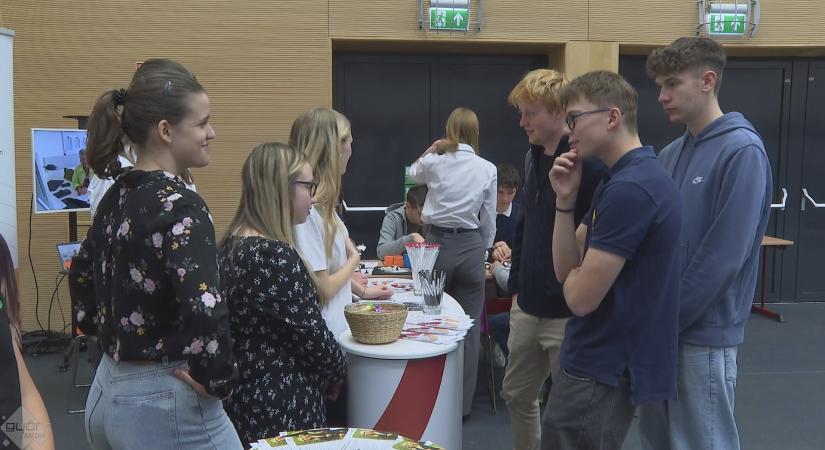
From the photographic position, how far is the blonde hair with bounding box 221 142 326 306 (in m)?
1.88

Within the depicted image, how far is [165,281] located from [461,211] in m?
2.44

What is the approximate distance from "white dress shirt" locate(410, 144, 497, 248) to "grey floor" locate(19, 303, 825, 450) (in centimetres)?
107

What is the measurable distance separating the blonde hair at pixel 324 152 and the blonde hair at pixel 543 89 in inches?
25.0

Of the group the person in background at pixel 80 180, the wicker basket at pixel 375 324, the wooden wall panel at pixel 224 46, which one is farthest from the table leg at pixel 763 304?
the person in background at pixel 80 180

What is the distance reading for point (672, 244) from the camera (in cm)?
156

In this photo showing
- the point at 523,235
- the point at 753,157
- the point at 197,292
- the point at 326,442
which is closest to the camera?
the point at 197,292

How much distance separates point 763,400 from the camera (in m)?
3.85

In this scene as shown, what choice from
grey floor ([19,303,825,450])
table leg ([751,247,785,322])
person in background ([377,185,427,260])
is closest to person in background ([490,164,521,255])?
person in background ([377,185,427,260])

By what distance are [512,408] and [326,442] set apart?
122 cm

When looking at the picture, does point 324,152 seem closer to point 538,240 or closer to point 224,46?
point 538,240

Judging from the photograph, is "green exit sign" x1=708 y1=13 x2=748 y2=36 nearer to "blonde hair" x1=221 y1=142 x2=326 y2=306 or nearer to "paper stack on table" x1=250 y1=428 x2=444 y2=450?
"blonde hair" x1=221 y1=142 x2=326 y2=306

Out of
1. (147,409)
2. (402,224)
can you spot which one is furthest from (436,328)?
(402,224)

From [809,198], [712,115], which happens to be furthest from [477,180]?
[809,198]

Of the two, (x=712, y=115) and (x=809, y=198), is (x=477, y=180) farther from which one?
(x=809, y=198)
